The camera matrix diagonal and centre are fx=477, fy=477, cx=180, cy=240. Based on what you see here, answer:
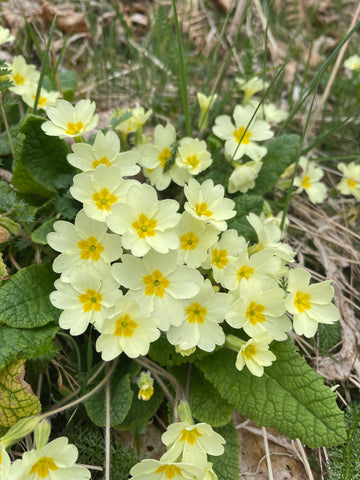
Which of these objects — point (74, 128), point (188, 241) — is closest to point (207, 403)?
point (188, 241)

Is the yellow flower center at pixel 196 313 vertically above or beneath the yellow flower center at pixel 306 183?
above

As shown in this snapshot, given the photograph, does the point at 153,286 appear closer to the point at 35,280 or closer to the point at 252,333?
the point at 252,333

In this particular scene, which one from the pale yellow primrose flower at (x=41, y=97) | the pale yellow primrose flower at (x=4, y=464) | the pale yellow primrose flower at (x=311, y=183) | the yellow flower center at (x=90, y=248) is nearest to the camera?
the pale yellow primrose flower at (x=4, y=464)

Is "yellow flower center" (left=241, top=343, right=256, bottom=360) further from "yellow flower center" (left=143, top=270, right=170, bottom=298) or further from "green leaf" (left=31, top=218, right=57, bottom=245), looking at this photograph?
"green leaf" (left=31, top=218, right=57, bottom=245)

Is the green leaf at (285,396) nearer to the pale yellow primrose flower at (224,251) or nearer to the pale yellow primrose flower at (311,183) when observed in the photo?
the pale yellow primrose flower at (224,251)

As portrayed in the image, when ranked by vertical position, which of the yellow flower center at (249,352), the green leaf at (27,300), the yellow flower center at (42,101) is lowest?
the green leaf at (27,300)

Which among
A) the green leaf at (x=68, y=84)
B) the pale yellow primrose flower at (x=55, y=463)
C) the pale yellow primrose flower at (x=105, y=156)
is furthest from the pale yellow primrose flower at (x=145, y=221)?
the green leaf at (x=68, y=84)

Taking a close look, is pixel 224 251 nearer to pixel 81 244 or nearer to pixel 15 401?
pixel 81 244
